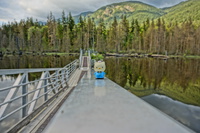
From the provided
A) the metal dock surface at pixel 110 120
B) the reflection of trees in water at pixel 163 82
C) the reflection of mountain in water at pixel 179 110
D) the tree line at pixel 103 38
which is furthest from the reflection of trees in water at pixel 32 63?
the tree line at pixel 103 38

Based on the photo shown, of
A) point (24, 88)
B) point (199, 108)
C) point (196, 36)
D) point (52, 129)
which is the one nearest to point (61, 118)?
point (52, 129)

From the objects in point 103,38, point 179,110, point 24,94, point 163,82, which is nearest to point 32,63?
point 163,82

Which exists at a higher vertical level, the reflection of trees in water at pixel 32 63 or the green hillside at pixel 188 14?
the green hillside at pixel 188 14

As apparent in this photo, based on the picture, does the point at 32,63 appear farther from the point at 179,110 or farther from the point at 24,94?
the point at 24,94

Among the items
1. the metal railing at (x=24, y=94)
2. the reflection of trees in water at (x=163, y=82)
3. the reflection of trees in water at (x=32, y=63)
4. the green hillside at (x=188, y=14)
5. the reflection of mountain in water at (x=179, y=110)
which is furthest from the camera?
the green hillside at (x=188, y=14)

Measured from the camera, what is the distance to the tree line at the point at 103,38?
182 ft

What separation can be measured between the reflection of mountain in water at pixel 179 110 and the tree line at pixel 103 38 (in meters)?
50.2

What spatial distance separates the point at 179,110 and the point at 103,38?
55157mm

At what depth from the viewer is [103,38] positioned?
6075cm

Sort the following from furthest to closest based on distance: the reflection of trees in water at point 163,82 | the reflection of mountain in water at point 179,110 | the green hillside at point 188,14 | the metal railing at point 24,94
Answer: the green hillside at point 188,14, the reflection of trees in water at point 163,82, the reflection of mountain in water at point 179,110, the metal railing at point 24,94

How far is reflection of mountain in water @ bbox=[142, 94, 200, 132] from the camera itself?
5.87m

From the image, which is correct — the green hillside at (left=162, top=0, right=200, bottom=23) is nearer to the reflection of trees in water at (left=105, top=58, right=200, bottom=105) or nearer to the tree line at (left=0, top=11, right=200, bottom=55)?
the tree line at (left=0, top=11, right=200, bottom=55)

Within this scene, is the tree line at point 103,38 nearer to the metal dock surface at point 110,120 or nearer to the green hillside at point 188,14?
the metal dock surface at point 110,120

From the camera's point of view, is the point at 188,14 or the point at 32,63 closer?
the point at 32,63
